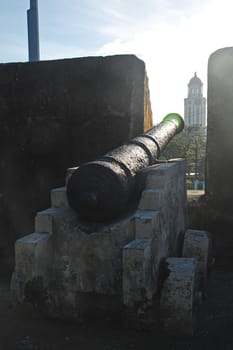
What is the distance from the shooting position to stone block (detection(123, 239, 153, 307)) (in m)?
2.56

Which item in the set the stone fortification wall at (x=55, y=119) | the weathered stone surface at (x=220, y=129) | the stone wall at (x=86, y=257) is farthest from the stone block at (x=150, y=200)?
the weathered stone surface at (x=220, y=129)

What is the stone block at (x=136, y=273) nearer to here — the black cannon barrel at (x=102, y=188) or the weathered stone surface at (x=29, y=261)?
the black cannon barrel at (x=102, y=188)

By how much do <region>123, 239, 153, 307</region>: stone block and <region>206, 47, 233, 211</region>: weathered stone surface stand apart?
2.67m

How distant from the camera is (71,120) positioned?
480 cm

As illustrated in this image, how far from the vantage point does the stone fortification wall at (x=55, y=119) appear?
4.60 metres

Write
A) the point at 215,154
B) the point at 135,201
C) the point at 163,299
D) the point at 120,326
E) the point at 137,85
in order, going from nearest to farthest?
the point at 163,299 → the point at 120,326 → the point at 135,201 → the point at 137,85 → the point at 215,154

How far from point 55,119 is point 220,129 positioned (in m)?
2.10

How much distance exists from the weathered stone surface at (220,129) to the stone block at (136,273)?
267cm

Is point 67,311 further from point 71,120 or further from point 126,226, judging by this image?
point 71,120

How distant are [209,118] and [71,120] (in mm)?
1786

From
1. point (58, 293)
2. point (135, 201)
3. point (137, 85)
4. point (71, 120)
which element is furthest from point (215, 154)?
point (58, 293)

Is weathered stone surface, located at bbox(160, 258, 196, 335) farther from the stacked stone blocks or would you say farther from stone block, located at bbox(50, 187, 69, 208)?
stone block, located at bbox(50, 187, 69, 208)

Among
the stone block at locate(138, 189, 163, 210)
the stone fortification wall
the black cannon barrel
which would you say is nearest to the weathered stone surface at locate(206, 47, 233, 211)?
the stone fortification wall

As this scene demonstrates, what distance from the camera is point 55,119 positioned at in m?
4.86
